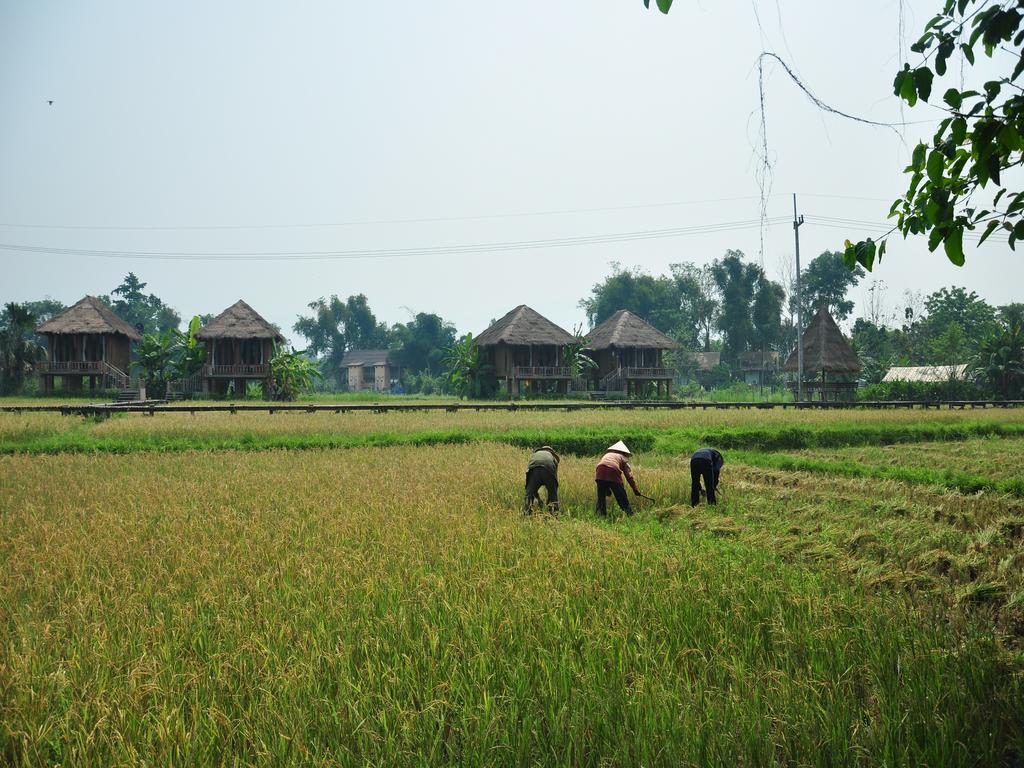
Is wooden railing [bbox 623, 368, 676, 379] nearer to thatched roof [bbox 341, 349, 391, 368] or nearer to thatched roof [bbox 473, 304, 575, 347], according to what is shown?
thatched roof [bbox 473, 304, 575, 347]

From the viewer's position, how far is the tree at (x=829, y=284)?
57625 mm

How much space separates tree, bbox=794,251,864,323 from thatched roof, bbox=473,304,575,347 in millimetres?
29353

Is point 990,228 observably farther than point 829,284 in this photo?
No

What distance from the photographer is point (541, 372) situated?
127 feet

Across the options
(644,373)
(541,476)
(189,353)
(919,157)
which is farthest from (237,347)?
(919,157)

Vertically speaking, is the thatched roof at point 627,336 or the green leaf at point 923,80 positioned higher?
the thatched roof at point 627,336

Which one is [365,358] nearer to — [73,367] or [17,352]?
[73,367]

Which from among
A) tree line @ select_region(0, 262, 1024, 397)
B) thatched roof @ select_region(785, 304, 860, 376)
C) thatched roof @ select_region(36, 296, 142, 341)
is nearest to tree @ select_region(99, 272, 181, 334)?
tree line @ select_region(0, 262, 1024, 397)

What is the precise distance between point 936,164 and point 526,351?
1422 inches

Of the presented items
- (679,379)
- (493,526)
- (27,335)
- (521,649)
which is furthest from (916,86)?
(679,379)

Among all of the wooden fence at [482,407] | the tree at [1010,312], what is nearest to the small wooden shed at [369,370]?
the wooden fence at [482,407]

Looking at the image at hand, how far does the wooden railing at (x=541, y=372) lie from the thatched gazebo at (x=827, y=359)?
12815mm

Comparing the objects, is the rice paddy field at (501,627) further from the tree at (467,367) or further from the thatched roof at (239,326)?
the tree at (467,367)

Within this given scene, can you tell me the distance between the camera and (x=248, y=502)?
8.12 meters
